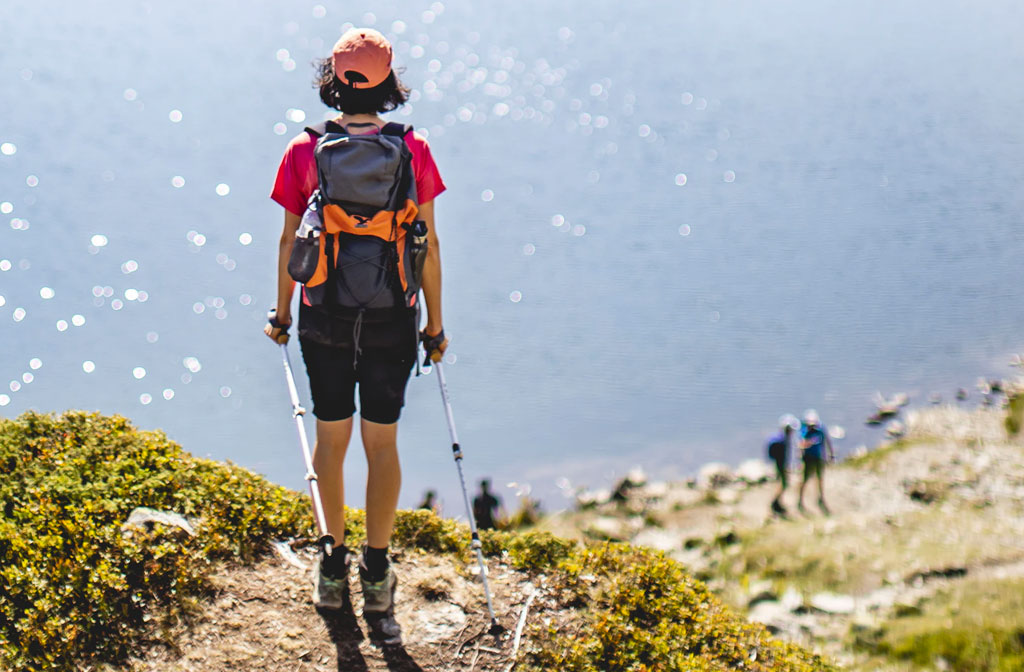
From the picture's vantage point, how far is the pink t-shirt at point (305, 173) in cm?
508

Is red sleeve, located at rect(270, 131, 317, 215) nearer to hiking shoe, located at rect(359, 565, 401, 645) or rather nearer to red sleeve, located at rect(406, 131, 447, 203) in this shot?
red sleeve, located at rect(406, 131, 447, 203)

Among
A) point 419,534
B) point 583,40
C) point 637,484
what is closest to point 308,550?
point 419,534

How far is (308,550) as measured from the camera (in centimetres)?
659

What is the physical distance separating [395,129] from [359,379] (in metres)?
1.40

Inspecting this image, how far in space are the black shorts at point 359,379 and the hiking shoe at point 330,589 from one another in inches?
41.8

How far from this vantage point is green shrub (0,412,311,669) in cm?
546

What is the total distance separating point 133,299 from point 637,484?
15916 millimetres

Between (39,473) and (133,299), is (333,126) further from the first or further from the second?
(133,299)

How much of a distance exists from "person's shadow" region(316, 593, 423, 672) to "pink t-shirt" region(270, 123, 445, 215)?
2514 millimetres

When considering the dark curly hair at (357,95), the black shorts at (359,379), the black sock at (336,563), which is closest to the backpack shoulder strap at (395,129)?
the dark curly hair at (357,95)

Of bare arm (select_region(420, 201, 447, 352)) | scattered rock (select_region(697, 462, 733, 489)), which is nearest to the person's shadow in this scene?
bare arm (select_region(420, 201, 447, 352))

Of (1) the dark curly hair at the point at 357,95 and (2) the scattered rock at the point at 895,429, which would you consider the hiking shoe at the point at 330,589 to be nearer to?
(1) the dark curly hair at the point at 357,95

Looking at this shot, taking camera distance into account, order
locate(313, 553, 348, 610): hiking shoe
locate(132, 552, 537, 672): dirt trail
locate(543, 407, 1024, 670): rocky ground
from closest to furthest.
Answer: locate(132, 552, 537, 672): dirt trail, locate(313, 553, 348, 610): hiking shoe, locate(543, 407, 1024, 670): rocky ground

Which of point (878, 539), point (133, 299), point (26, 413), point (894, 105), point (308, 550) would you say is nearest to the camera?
point (308, 550)
